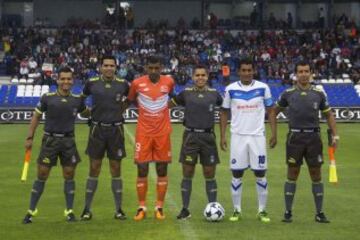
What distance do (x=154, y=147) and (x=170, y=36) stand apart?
39.2 metres

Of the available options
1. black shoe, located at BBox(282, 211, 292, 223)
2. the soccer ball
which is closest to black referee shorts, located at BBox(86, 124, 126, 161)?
the soccer ball

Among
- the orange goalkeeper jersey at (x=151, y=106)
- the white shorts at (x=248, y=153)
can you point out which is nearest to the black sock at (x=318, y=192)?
the white shorts at (x=248, y=153)

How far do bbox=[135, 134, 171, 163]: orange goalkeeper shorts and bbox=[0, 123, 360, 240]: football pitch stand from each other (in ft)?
3.02

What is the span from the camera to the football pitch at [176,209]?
10492mm

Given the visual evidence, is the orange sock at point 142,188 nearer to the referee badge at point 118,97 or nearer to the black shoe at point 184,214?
the black shoe at point 184,214

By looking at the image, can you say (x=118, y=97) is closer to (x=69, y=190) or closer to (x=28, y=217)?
(x=69, y=190)

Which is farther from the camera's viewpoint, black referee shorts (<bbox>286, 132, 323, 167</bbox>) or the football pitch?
black referee shorts (<bbox>286, 132, 323, 167</bbox>)

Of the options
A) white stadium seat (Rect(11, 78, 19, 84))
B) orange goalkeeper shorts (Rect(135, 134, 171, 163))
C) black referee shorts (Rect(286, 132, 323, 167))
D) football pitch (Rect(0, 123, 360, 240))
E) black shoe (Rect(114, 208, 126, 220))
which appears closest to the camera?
football pitch (Rect(0, 123, 360, 240))

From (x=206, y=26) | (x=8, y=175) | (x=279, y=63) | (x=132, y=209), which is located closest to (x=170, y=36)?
(x=206, y=26)

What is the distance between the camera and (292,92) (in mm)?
11383

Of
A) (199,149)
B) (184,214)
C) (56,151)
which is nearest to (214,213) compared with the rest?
(184,214)

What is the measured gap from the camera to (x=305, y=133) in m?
11.3

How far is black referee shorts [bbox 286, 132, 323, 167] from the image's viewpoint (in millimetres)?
11227

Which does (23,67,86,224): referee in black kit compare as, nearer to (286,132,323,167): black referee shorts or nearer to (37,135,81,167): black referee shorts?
(37,135,81,167): black referee shorts
